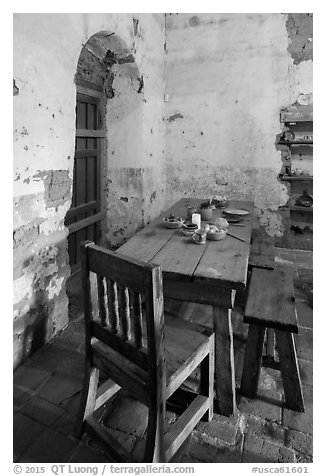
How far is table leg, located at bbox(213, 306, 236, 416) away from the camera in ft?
5.70

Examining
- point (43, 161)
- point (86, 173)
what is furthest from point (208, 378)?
point (86, 173)

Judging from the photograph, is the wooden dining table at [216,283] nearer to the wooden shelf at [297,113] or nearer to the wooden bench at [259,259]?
the wooden bench at [259,259]

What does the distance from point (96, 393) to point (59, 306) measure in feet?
3.34

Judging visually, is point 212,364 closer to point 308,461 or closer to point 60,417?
point 308,461

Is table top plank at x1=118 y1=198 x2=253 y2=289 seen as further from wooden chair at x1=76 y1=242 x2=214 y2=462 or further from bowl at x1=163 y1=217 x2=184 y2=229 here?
wooden chair at x1=76 y1=242 x2=214 y2=462

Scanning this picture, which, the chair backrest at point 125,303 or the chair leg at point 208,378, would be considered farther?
the chair leg at point 208,378

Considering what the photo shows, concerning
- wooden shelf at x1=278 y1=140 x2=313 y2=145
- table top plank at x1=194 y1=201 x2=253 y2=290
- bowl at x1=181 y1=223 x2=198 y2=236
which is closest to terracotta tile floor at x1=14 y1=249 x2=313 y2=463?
table top plank at x1=194 y1=201 x2=253 y2=290

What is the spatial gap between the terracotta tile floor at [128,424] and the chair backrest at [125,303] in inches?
19.9

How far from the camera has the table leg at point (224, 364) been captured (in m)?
1.74

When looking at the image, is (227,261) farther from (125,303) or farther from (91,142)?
(91,142)

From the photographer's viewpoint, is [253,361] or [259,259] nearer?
[253,361]

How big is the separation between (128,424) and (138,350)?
0.68 meters

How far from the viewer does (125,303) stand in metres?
1.29

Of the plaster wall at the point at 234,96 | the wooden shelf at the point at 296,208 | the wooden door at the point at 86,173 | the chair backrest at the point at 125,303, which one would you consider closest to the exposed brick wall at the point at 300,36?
the plaster wall at the point at 234,96
